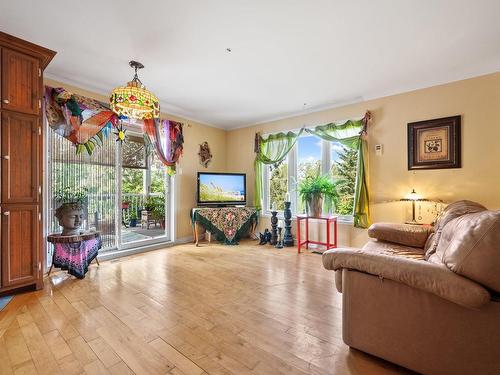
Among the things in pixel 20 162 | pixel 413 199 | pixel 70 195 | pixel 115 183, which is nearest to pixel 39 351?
pixel 20 162

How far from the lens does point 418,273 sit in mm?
1252

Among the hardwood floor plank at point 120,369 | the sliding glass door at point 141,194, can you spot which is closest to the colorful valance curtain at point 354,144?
the sliding glass door at point 141,194

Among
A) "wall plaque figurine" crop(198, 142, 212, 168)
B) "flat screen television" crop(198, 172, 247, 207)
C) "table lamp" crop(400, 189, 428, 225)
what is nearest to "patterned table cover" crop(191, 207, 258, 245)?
"flat screen television" crop(198, 172, 247, 207)

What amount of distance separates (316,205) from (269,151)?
5.28 ft

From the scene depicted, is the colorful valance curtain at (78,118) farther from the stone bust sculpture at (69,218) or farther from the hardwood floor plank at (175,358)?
the hardwood floor plank at (175,358)

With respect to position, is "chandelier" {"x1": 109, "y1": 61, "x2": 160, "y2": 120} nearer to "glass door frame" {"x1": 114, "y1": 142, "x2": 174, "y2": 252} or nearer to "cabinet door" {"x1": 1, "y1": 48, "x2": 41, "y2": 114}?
"cabinet door" {"x1": 1, "y1": 48, "x2": 41, "y2": 114}

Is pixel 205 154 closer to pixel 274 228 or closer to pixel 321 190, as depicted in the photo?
pixel 274 228

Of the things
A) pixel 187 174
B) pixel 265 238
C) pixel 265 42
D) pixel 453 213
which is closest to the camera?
pixel 453 213

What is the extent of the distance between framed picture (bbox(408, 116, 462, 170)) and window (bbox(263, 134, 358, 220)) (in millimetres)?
810

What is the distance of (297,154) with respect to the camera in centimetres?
469

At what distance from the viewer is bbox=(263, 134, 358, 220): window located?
4031 millimetres

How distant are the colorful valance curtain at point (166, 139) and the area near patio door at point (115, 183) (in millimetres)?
235

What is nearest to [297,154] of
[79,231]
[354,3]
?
[354,3]

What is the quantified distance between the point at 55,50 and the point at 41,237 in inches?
78.9
